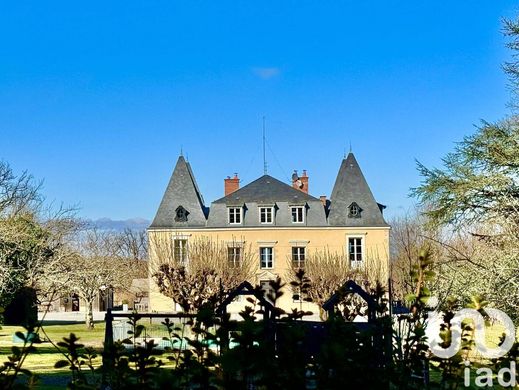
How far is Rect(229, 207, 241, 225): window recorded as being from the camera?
4197 cm

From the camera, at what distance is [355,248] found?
1628 inches

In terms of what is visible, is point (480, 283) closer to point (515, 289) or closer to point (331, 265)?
point (515, 289)

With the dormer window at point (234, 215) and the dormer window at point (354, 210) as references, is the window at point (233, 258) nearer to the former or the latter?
the dormer window at point (234, 215)

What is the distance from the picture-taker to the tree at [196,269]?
27734mm

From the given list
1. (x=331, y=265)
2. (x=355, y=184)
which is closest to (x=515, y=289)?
(x=331, y=265)

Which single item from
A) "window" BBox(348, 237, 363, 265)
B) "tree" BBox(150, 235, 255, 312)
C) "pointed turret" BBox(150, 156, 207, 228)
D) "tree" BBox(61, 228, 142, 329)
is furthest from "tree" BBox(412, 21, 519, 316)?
"pointed turret" BBox(150, 156, 207, 228)

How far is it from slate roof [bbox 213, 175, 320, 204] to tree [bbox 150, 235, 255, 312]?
19.7ft

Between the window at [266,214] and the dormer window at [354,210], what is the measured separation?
500cm

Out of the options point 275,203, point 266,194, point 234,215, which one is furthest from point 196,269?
point 266,194

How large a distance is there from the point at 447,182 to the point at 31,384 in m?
15.8

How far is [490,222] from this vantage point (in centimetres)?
1493

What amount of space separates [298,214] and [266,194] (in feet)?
8.46

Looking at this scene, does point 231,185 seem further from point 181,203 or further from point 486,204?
point 486,204

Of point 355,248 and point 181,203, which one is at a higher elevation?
point 181,203
